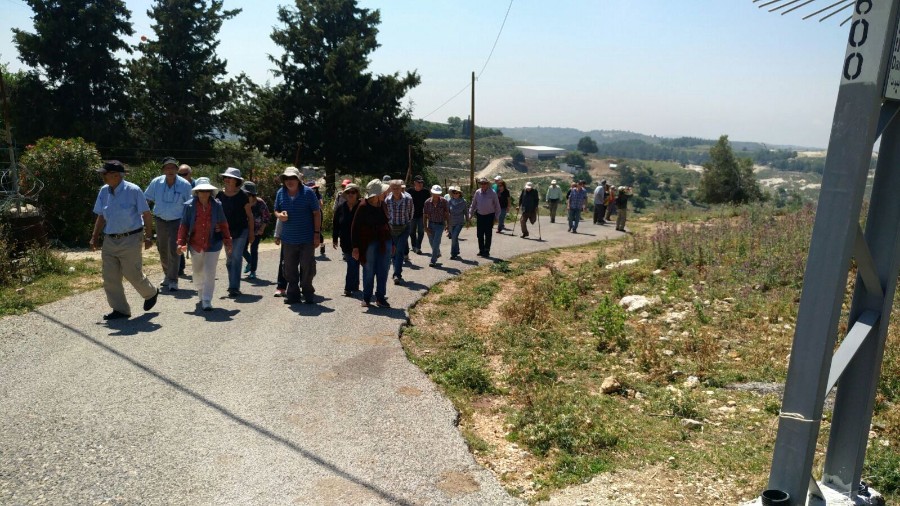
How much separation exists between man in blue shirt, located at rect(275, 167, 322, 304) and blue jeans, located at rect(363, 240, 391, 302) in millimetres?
766

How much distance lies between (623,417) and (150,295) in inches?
245

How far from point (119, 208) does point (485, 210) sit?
351 inches

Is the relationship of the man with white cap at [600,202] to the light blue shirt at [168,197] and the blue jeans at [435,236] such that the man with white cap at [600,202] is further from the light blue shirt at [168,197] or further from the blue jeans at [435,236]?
the light blue shirt at [168,197]

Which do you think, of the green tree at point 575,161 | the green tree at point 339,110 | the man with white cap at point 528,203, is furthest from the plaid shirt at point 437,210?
the green tree at point 575,161

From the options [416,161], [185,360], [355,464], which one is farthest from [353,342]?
[416,161]

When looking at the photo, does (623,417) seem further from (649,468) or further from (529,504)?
(529,504)

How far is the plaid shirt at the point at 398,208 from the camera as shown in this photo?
450 inches

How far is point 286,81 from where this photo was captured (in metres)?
39.9

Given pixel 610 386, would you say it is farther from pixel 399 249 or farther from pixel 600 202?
pixel 600 202

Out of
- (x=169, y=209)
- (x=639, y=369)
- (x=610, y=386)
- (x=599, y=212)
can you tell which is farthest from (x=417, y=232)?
(x=599, y=212)

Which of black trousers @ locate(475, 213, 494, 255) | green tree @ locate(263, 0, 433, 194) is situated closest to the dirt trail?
green tree @ locate(263, 0, 433, 194)

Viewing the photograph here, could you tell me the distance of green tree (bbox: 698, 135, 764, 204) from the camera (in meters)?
56.3

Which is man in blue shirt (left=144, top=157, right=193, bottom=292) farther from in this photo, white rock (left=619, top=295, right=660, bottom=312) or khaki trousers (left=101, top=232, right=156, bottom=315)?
white rock (left=619, top=295, right=660, bottom=312)

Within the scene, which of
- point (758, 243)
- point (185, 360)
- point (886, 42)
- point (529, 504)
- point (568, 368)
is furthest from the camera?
point (758, 243)
